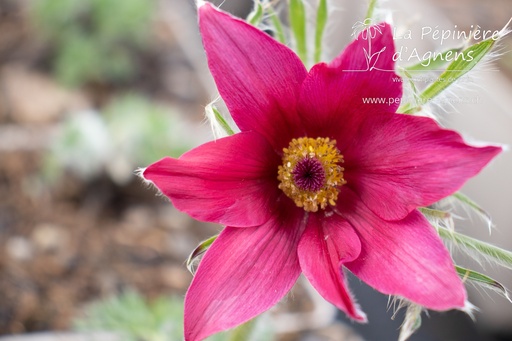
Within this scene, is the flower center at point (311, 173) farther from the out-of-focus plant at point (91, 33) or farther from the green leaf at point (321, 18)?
the out-of-focus plant at point (91, 33)

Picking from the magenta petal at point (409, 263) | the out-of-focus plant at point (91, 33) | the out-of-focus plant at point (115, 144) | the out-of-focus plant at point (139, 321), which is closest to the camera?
the magenta petal at point (409, 263)

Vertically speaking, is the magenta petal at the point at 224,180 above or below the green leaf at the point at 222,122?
below

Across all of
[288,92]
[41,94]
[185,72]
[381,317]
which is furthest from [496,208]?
[41,94]

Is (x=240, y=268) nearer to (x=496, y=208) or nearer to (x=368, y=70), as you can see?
(x=368, y=70)

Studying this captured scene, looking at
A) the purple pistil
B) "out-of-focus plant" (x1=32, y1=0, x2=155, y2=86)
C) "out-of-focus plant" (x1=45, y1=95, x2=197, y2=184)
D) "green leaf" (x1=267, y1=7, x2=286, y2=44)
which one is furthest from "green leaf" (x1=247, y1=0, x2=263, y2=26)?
"out-of-focus plant" (x1=32, y1=0, x2=155, y2=86)

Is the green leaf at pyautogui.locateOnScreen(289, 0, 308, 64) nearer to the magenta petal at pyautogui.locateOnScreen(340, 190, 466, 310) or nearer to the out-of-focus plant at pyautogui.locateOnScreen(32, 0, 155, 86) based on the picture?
the magenta petal at pyautogui.locateOnScreen(340, 190, 466, 310)

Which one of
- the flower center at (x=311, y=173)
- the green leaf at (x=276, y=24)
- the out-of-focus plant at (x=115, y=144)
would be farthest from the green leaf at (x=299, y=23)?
the out-of-focus plant at (x=115, y=144)
